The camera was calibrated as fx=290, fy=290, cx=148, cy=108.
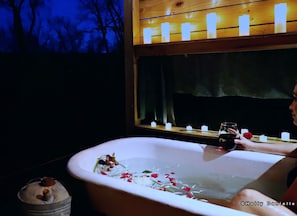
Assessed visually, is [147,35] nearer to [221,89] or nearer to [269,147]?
[221,89]

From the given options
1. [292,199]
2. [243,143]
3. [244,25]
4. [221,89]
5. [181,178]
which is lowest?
[181,178]

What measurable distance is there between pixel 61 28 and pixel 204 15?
150 cm

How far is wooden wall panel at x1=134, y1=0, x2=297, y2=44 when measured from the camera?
8.28 feet

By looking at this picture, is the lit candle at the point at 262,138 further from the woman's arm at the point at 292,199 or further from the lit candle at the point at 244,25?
the woman's arm at the point at 292,199

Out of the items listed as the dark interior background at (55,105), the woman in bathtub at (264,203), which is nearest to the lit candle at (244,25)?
the woman in bathtub at (264,203)

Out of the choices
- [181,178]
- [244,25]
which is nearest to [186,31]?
[244,25]

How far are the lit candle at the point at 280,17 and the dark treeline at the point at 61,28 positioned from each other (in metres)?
2.01

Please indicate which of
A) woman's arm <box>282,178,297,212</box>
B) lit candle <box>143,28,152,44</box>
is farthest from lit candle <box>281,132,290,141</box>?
lit candle <box>143,28,152,44</box>

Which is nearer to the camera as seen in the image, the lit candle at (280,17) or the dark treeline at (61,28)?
the lit candle at (280,17)

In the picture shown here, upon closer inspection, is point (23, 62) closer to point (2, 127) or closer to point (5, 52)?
point (5, 52)

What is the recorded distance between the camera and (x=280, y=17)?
2.41 metres

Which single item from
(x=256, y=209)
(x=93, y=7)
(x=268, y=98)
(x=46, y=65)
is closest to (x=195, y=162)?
(x=268, y=98)

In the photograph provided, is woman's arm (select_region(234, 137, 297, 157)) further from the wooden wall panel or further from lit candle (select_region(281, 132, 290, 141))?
the wooden wall panel

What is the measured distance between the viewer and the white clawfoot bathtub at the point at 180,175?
59.4 inches
